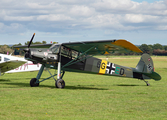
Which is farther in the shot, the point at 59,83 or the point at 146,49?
the point at 146,49

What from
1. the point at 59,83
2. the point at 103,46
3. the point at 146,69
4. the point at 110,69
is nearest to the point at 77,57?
the point at 103,46

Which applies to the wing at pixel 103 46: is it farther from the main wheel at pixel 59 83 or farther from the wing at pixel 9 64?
the wing at pixel 9 64

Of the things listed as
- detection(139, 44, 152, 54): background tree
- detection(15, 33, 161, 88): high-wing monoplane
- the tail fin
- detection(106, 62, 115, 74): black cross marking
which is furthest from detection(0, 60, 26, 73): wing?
detection(139, 44, 152, 54): background tree

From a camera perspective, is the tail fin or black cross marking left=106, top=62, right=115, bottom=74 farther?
the tail fin

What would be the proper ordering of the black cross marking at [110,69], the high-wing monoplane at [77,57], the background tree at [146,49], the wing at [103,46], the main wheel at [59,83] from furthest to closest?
the background tree at [146,49] < the black cross marking at [110,69] < the main wheel at [59,83] < the high-wing monoplane at [77,57] < the wing at [103,46]

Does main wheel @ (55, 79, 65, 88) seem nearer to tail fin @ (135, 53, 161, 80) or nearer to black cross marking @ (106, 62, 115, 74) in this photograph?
black cross marking @ (106, 62, 115, 74)

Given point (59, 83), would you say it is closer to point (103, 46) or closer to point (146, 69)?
point (103, 46)

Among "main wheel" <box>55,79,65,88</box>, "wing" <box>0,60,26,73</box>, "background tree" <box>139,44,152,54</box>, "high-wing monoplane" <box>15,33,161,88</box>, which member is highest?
"background tree" <box>139,44,152,54</box>

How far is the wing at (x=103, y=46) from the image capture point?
12.7 metres

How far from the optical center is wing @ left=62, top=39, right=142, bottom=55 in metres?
12.7

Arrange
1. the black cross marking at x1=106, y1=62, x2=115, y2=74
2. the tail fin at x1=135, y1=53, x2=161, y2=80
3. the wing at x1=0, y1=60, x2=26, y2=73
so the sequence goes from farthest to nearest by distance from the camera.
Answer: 1. the wing at x1=0, y1=60, x2=26, y2=73
2. the tail fin at x1=135, y1=53, x2=161, y2=80
3. the black cross marking at x1=106, y1=62, x2=115, y2=74

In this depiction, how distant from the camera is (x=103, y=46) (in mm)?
14102

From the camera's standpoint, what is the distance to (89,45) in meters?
14.2

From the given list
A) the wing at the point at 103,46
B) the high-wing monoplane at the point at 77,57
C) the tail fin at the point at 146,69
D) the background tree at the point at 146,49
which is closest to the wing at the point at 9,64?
the high-wing monoplane at the point at 77,57
